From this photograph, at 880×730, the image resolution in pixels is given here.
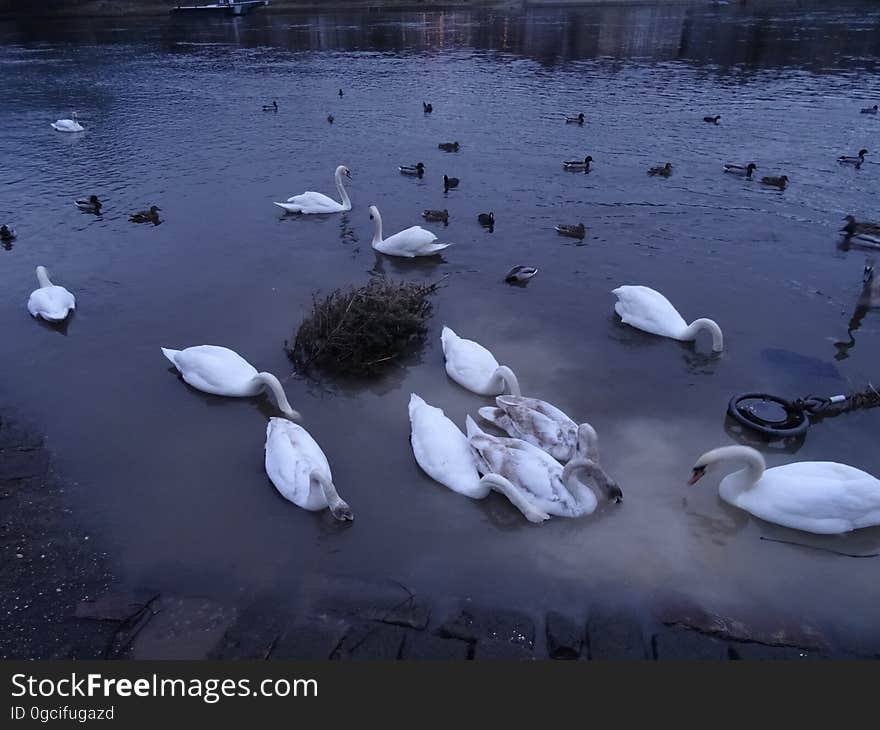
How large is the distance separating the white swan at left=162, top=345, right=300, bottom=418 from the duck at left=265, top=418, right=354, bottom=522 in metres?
1.22

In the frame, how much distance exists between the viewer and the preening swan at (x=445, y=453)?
31.3 ft

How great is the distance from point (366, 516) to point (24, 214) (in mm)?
18199

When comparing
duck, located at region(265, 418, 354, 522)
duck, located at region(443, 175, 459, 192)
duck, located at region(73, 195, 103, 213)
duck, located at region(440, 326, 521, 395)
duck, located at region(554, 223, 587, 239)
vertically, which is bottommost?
duck, located at region(265, 418, 354, 522)

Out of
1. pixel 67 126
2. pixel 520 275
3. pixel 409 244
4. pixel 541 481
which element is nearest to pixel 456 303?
pixel 520 275

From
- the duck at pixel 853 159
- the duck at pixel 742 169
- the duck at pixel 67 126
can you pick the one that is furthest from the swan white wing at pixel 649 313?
the duck at pixel 67 126

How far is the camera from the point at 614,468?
32.7 ft

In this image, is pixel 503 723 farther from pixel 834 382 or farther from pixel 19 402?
pixel 19 402

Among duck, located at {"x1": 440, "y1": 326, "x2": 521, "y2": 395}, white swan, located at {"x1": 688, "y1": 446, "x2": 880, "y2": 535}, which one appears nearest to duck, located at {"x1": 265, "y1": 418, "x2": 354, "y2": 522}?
duck, located at {"x1": 440, "y1": 326, "x2": 521, "y2": 395}

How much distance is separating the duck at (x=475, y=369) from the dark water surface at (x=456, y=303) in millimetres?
315

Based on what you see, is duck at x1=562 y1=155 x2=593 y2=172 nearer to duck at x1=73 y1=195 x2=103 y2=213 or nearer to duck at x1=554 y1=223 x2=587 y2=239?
duck at x1=554 y1=223 x2=587 y2=239

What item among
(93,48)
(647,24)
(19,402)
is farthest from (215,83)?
(647,24)

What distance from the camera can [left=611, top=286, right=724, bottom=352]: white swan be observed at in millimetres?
13188

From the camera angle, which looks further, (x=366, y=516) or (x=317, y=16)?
(x=317, y=16)

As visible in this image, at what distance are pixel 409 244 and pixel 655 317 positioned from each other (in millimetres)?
6967
